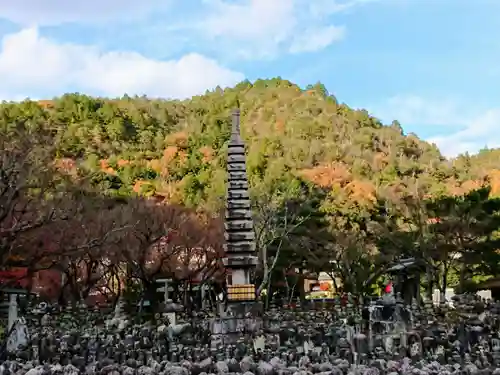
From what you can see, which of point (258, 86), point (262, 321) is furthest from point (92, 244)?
point (258, 86)

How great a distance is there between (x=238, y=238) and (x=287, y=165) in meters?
35.3

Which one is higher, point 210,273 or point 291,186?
point 291,186

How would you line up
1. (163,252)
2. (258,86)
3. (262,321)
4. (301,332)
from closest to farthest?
(301,332) < (262,321) < (163,252) < (258,86)

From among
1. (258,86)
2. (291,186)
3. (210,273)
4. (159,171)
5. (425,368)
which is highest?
(258,86)

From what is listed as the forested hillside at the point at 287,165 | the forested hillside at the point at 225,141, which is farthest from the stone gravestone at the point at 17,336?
the forested hillside at the point at 225,141

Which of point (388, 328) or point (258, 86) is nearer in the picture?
point (388, 328)

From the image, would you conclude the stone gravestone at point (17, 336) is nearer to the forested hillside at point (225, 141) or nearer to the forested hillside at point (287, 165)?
the forested hillside at point (287, 165)

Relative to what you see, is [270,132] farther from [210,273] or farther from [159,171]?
[210,273]

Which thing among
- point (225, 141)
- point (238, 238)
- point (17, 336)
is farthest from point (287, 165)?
point (17, 336)

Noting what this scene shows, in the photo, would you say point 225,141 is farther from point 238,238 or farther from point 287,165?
point 238,238

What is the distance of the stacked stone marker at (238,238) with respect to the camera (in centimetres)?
2108

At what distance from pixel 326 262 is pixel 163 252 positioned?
9607 millimetres

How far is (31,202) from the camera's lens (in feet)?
73.0

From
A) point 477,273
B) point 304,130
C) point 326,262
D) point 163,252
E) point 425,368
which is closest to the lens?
point 425,368
